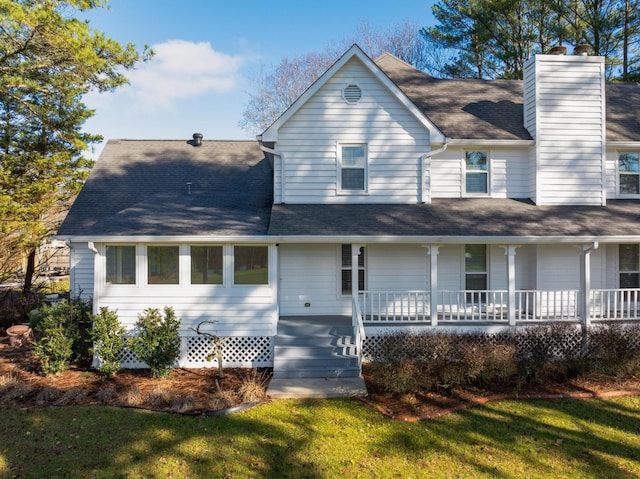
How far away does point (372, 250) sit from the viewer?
36.3 ft

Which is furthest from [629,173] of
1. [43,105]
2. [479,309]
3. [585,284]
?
[43,105]

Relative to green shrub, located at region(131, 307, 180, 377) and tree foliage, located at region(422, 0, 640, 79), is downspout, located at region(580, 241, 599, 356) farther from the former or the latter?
tree foliage, located at region(422, 0, 640, 79)

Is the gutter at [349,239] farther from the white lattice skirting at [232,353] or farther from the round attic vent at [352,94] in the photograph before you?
the round attic vent at [352,94]

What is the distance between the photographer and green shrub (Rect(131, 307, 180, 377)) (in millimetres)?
8680

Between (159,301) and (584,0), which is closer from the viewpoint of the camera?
(159,301)

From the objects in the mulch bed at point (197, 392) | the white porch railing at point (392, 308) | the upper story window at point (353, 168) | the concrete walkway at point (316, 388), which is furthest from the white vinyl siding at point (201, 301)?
the upper story window at point (353, 168)

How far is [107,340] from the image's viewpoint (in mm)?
8719

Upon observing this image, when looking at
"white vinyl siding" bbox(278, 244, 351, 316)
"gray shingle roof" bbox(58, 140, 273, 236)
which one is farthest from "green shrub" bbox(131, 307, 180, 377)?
"white vinyl siding" bbox(278, 244, 351, 316)

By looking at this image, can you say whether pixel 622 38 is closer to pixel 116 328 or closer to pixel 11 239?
pixel 116 328

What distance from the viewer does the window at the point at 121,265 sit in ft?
31.5

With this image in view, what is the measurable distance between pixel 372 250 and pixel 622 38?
21669mm

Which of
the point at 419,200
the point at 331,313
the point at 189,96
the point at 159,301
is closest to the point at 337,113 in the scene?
the point at 419,200

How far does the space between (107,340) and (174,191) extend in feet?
18.0

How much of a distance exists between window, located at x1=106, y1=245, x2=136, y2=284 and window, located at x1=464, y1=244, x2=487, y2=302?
905 cm
